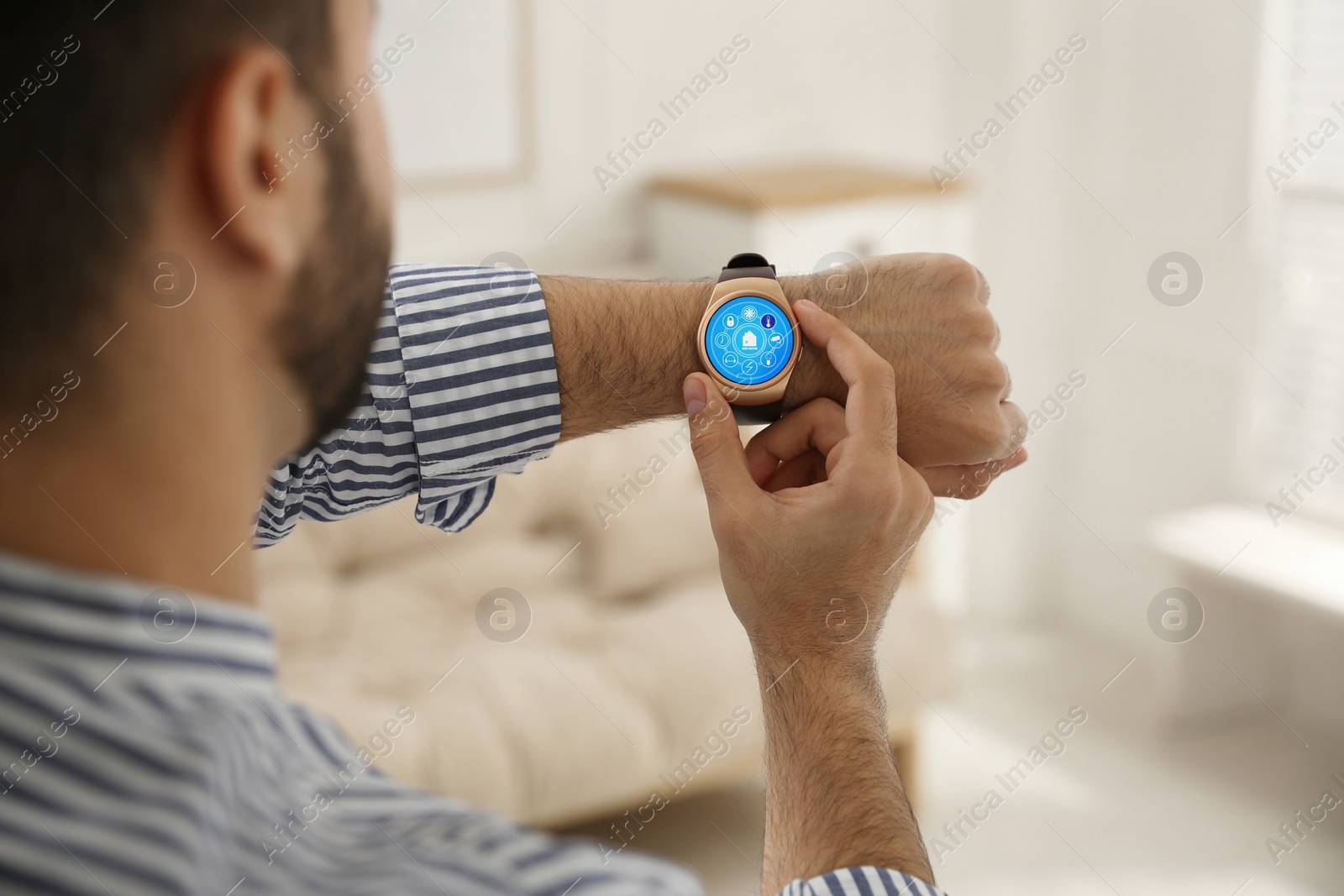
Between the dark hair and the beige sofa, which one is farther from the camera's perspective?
the beige sofa

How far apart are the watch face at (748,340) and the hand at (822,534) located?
3.4 inches

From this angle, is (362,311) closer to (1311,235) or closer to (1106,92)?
(1311,235)

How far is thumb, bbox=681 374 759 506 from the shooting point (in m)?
0.74

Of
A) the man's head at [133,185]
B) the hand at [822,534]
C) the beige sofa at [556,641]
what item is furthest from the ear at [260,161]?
the beige sofa at [556,641]

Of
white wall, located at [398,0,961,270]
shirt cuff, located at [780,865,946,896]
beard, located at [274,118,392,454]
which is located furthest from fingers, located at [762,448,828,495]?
white wall, located at [398,0,961,270]

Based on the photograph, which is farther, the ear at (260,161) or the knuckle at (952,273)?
the knuckle at (952,273)

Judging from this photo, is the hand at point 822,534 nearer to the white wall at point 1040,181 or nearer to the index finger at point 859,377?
the index finger at point 859,377

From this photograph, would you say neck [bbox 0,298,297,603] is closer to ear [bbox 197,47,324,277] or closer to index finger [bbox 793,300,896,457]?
ear [bbox 197,47,324,277]

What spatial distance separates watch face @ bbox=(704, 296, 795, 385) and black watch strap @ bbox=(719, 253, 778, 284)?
0.07ft

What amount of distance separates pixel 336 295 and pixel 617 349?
417mm

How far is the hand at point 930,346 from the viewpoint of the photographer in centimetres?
94

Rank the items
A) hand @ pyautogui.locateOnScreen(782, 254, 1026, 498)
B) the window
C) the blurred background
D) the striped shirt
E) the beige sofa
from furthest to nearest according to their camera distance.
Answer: the window
the blurred background
the beige sofa
hand @ pyautogui.locateOnScreen(782, 254, 1026, 498)
the striped shirt

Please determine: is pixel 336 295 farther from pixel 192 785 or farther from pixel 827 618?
pixel 827 618

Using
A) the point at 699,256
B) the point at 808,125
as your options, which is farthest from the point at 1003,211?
the point at 699,256
